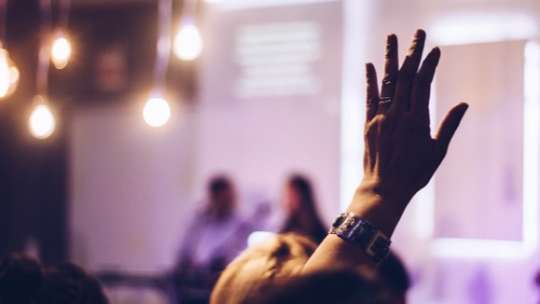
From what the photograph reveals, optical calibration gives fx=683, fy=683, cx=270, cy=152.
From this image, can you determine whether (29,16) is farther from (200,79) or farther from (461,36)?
(461,36)

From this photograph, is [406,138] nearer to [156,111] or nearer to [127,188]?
[156,111]

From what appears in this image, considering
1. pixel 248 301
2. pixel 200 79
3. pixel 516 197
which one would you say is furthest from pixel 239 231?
pixel 248 301

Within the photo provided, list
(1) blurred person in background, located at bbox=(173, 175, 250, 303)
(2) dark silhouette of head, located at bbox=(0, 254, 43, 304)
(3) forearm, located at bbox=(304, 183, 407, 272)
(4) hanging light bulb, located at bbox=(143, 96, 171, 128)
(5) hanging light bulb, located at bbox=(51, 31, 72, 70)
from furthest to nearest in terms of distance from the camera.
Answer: (1) blurred person in background, located at bbox=(173, 175, 250, 303), (5) hanging light bulb, located at bbox=(51, 31, 72, 70), (4) hanging light bulb, located at bbox=(143, 96, 171, 128), (2) dark silhouette of head, located at bbox=(0, 254, 43, 304), (3) forearm, located at bbox=(304, 183, 407, 272)

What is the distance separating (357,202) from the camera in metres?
0.98

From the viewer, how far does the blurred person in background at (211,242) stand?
573 cm

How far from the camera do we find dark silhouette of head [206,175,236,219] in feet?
19.9

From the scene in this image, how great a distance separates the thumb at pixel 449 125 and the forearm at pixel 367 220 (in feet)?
0.32

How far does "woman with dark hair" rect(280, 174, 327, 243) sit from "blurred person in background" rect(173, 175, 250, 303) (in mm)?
606

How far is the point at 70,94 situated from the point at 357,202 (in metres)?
7.32

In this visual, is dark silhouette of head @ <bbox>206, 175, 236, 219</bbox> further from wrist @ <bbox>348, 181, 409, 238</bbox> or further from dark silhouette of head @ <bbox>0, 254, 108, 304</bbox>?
wrist @ <bbox>348, 181, 409, 238</bbox>

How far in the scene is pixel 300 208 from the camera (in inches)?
216

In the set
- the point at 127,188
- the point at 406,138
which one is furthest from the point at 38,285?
the point at 127,188

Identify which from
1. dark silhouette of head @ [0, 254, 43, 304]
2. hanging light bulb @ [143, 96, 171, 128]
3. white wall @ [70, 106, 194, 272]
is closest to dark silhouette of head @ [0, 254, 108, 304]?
dark silhouette of head @ [0, 254, 43, 304]

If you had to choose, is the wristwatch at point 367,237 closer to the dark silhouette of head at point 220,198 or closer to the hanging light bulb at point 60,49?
the hanging light bulb at point 60,49
